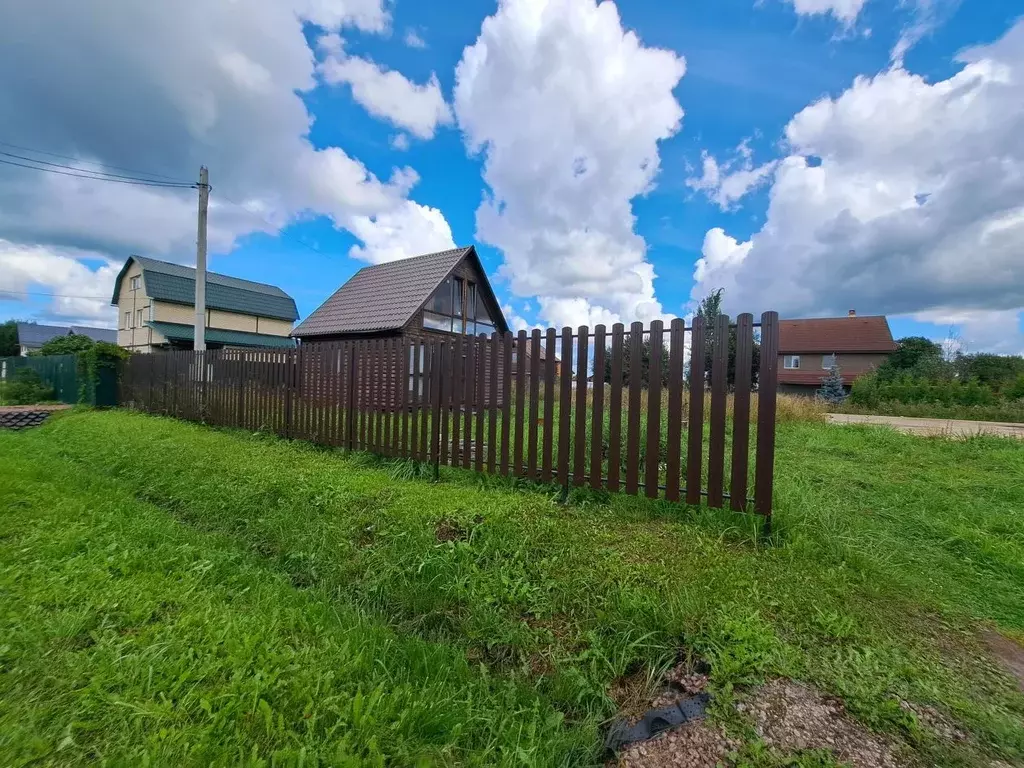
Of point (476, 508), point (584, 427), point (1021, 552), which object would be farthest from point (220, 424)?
point (1021, 552)

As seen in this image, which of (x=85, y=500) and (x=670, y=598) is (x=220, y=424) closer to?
(x=85, y=500)

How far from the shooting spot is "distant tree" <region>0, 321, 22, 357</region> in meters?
47.4

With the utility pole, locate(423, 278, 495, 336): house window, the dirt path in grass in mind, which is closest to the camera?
the dirt path in grass

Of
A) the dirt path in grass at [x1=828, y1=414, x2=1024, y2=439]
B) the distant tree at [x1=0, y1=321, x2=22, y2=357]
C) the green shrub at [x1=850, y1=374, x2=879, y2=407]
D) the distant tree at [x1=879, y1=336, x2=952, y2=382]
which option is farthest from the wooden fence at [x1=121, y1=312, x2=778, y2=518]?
the distant tree at [x1=0, y1=321, x2=22, y2=357]

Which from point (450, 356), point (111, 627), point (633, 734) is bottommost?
point (633, 734)

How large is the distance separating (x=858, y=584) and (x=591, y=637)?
1.74 metres

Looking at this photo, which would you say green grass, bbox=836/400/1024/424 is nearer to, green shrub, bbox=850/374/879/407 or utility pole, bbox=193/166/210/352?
green shrub, bbox=850/374/879/407

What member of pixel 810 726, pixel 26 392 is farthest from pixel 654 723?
→ pixel 26 392

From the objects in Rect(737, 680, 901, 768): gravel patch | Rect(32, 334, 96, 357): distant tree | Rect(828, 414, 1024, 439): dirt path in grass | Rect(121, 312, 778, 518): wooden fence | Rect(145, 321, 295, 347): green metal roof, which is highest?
Rect(145, 321, 295, 347): green metal roof

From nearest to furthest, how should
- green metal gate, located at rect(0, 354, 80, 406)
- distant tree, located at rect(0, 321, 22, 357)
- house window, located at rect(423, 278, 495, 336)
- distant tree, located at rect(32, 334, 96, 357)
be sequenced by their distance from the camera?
1. green metal gate, located at rect(0, 354, 80, 406)
2. house window, located at rect(423, 278, 495, 336)
3. distant tree, located at rect(32, 334, 96, 357)
4. distant tree, located at rect(0, 321, 22, 357)

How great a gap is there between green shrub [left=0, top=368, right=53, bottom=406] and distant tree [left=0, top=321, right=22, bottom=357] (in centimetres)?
A: 5021

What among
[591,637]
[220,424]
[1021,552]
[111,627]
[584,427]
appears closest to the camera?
[111,627]

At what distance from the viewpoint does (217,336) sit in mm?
23547

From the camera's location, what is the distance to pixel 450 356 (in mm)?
4934
